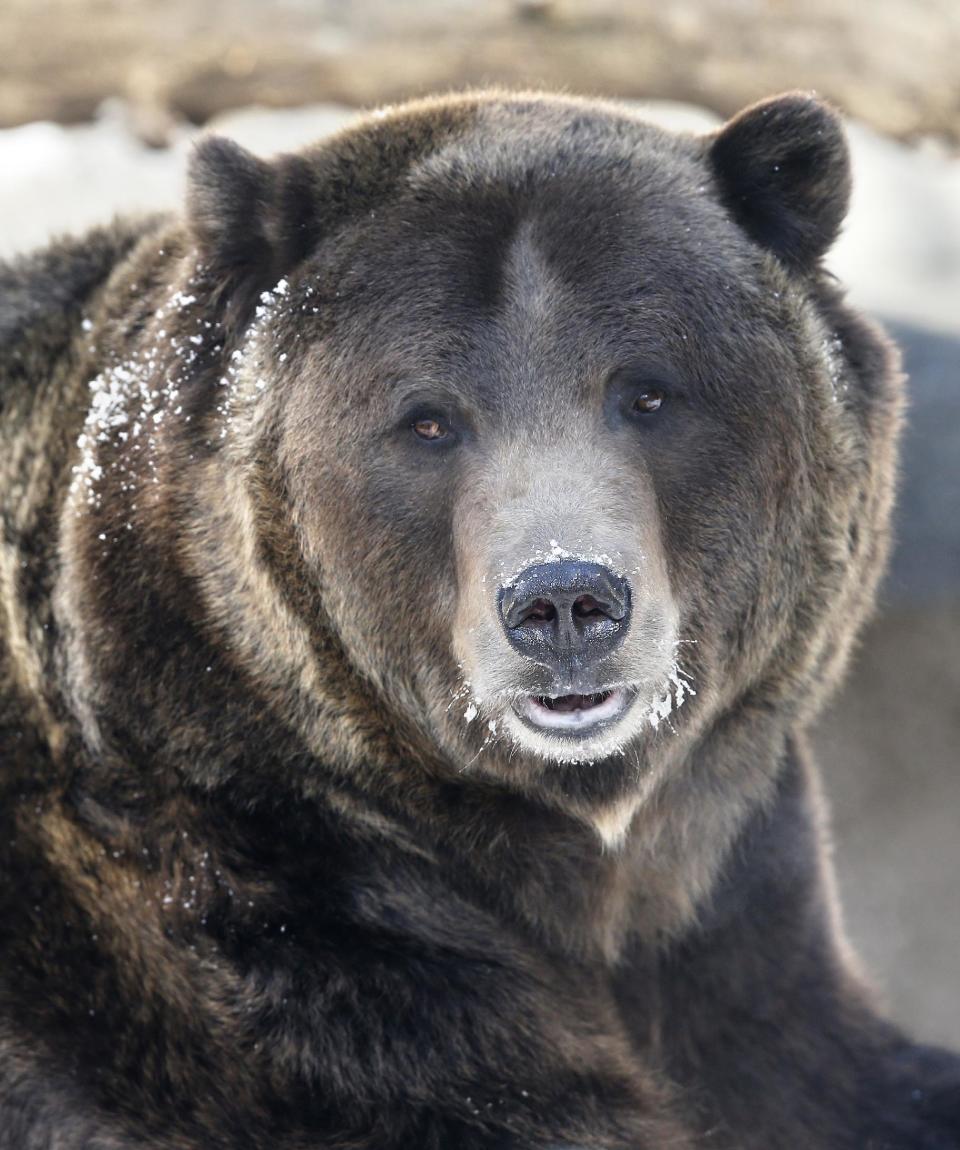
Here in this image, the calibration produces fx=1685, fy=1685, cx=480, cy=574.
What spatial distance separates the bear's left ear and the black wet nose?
130 cm

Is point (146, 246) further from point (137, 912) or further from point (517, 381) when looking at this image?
point (137, 912)

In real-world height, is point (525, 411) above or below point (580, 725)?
above

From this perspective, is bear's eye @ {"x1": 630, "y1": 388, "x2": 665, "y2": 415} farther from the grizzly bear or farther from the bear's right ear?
the bear's right ear

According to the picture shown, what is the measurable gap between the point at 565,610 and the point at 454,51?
5435 millimetres

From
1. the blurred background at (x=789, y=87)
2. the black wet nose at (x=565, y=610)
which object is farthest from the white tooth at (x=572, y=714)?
the blurred background at (x=789, y=87)

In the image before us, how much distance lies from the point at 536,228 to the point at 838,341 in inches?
38.1

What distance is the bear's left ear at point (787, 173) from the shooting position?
4.51m

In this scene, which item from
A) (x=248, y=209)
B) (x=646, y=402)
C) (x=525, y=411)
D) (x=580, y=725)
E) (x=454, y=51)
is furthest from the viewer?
(x=454, y=51)

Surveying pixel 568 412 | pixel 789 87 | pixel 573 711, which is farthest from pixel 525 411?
pixel 789 87

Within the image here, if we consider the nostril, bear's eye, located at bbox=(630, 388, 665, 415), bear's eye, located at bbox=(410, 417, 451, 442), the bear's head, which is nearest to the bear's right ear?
the bear's head

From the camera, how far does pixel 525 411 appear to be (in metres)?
4.19

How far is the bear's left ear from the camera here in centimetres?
451

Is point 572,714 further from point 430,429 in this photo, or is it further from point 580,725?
point 430,429

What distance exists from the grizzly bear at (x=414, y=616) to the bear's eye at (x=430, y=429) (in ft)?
0.11
